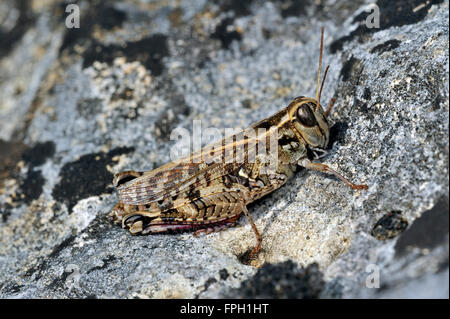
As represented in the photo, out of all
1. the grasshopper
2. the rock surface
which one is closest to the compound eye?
the grasshopper

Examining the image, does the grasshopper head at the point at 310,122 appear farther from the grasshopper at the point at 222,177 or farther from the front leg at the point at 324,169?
the front leg at the point at 324,169

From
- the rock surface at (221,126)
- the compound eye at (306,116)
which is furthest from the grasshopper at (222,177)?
the rock surface at (221,126)

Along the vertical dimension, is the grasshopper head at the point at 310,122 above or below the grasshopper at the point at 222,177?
above

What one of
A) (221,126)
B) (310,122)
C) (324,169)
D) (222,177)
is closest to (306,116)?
(310,122)

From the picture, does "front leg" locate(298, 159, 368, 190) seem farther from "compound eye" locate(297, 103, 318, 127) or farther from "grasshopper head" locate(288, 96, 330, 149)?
"compound eye" locate(297, 103, 318, 127)

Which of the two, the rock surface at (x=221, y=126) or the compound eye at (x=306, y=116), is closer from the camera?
the rock surface at (x=221, y=126)

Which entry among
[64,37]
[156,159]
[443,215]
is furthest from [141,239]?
[64,37]

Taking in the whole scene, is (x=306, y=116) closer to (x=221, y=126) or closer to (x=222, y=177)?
(x=222, y=177)
